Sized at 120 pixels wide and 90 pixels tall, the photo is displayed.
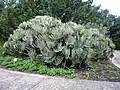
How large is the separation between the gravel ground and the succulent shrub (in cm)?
96

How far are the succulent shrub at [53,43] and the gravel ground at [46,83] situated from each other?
96 centimetres

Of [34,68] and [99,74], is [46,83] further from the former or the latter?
[99,74]

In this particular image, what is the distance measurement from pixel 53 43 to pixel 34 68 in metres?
0.78

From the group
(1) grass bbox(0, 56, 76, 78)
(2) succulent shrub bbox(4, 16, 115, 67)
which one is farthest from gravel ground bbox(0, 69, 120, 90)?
(2) succulent shrub bbox(4, 16, 115, 67)

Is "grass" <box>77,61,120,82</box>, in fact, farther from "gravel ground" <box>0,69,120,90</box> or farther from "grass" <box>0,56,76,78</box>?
"gravel ground" <box>0,69,120,90</box>

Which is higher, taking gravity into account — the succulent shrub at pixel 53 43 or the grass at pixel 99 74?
the succulent shrub at pixel 53 43

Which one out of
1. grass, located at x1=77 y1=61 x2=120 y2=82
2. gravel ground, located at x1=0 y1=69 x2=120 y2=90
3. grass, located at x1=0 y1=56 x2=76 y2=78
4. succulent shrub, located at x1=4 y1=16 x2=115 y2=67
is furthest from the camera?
succulent shrub, located at x1=4 y1=16 x2=115 y2=67

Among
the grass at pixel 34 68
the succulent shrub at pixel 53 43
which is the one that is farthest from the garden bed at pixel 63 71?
the succulent shrub at pixel 53 43

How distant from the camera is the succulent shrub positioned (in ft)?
17.5

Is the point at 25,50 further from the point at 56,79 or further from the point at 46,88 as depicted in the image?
the point at 46,88

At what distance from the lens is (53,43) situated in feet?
17.7

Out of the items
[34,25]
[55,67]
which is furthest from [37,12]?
[55,67]

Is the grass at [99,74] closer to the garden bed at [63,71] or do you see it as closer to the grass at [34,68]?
the garden bed at [63,71]

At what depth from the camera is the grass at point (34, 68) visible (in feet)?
15.7
